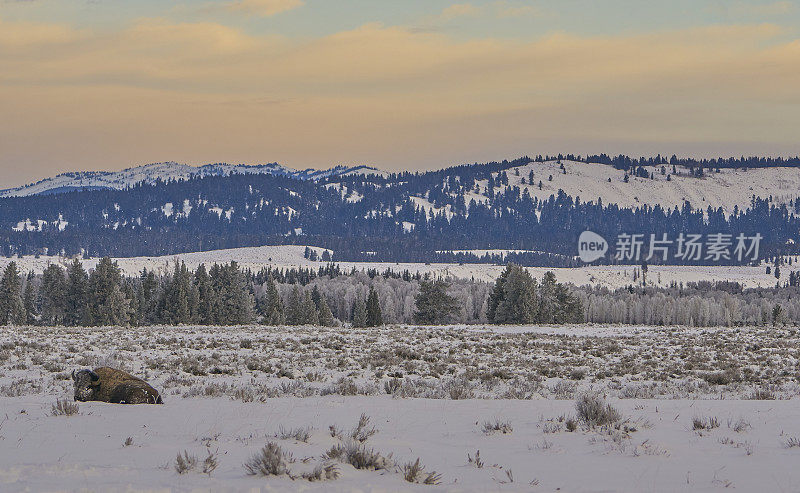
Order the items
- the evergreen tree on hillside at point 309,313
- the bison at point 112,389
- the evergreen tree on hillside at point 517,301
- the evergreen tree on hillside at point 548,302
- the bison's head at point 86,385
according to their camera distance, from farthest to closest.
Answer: the evergreen tree on hillside at point 309,313 < the evergreen tree on hillside at point 548,302 < the evergreen tree on hillside at point 517,301 < the bison's head at point 86,385 < the bison at point 112,389

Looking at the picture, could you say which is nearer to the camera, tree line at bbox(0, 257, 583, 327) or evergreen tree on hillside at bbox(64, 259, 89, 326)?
tree line at bbox(0, 257, 583, 327)

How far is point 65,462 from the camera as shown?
29.2 feet

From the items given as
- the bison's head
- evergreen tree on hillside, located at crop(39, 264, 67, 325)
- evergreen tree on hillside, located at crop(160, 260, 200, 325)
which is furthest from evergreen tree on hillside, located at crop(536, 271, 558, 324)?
the bison's head

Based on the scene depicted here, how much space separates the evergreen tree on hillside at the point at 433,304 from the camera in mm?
89438

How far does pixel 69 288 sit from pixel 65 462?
9406 centimetres

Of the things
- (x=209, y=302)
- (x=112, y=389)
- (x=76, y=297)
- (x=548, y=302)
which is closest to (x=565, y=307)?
(x=548, y=302)

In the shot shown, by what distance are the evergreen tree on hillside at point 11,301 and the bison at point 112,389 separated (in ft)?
289

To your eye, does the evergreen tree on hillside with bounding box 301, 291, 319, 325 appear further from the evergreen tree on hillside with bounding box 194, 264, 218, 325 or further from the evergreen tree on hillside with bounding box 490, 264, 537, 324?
the evergreen tree on hillside with bounding box 490, 264, 537, 324

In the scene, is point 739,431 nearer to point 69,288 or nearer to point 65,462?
point 65,462

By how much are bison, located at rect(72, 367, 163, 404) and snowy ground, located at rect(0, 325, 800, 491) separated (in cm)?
51

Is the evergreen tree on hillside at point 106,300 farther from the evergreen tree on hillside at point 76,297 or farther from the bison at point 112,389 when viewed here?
the bison at point 112,389

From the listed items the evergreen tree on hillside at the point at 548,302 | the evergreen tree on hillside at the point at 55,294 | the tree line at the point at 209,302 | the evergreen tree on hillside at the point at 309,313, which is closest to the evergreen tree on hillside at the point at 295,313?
the tree line at the point at 209,302

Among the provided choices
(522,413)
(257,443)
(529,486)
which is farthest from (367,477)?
(522,413)

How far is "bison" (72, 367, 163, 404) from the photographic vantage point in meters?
14.3
